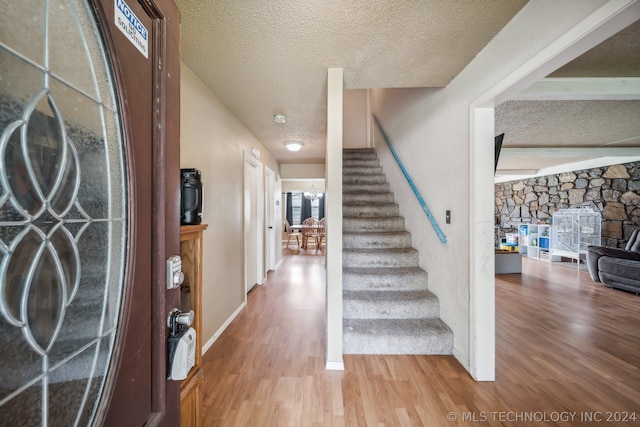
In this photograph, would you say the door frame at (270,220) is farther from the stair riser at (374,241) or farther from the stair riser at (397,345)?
the stair riser at (397,345)

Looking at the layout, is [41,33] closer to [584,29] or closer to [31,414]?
[31,414]

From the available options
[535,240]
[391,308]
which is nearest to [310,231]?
[391,308]

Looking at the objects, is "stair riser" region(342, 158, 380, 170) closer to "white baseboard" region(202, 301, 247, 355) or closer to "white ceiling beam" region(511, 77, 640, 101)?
"white ceiling beam" region(511, 77, 640, 101)

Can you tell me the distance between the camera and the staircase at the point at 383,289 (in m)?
1.99

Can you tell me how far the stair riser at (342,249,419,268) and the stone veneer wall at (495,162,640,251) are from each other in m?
5.15

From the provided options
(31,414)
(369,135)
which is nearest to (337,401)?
(31,414)

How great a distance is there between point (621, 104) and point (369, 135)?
3.46 meters

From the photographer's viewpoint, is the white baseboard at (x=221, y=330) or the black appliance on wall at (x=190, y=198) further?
the white baseboard at (x=221, y=330)

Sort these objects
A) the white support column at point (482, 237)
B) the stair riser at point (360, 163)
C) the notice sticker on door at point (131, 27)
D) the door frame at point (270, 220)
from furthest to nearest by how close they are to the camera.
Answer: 1. the door frame at point (270, 220)
2. the stair riser at point (360, 163)
3. the white support column at point (482, 237)
4. the notice sticker on door at point (131, 27)

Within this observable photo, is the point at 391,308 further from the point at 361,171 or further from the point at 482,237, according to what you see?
the point at 361,171

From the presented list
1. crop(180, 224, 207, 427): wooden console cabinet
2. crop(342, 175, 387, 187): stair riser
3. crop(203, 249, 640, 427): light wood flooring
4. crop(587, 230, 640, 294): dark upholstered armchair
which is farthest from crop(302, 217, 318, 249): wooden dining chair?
crop(180, 224, 207, 427): wooden console cabinet

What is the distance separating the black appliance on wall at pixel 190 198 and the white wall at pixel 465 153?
72.3 inches

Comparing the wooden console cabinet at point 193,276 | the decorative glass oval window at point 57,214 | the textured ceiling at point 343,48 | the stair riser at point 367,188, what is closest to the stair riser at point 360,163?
A: the stair riser at point 367,188

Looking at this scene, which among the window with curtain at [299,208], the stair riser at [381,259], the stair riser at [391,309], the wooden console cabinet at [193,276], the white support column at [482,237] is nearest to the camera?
the wooden console cabinet at [193,276]
